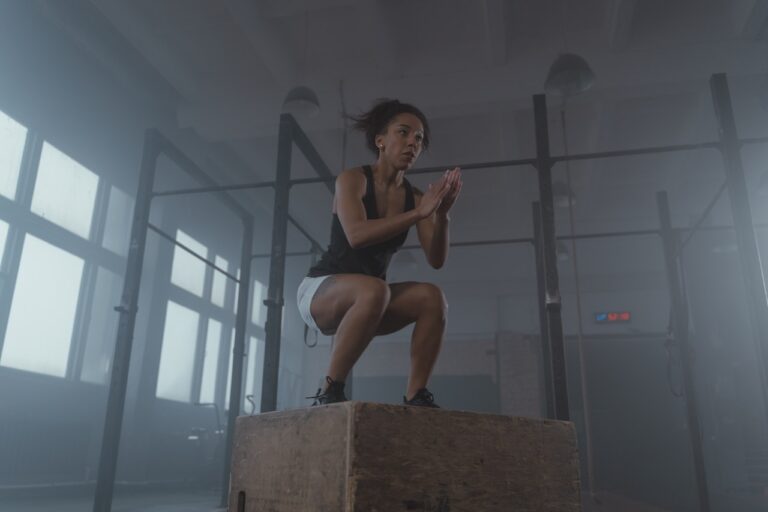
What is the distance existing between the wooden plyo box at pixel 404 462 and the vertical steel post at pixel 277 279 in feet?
4.42

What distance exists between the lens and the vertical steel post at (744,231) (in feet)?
8.94

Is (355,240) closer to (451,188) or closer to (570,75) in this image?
(451,188)

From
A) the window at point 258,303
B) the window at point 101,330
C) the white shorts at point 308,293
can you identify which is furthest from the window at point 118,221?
the white shorts at point 308,293

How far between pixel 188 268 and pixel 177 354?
1202 millimetres

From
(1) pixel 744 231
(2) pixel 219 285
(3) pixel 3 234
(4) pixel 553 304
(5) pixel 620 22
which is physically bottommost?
(4) pixel 553 304

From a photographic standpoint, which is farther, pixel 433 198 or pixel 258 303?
pixel 258 303

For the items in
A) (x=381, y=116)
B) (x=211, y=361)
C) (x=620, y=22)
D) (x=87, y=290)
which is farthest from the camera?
(x=211, y=361)

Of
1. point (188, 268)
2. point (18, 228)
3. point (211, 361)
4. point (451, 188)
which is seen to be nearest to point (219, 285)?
point (211, 361)

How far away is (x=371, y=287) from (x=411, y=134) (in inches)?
18.2

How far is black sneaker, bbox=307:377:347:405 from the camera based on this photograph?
62.8 inches

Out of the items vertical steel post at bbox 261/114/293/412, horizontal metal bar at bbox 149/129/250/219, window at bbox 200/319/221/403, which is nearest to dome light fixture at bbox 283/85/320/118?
horizontal metal bar at bbox 149/129/250/219

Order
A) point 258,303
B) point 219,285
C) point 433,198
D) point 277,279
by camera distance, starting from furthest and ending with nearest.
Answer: point 258,303 < point 219,285 < point 277,279 < point 433,198

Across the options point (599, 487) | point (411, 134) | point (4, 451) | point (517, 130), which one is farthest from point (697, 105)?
point (4, 451)

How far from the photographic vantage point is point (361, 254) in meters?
1.73
